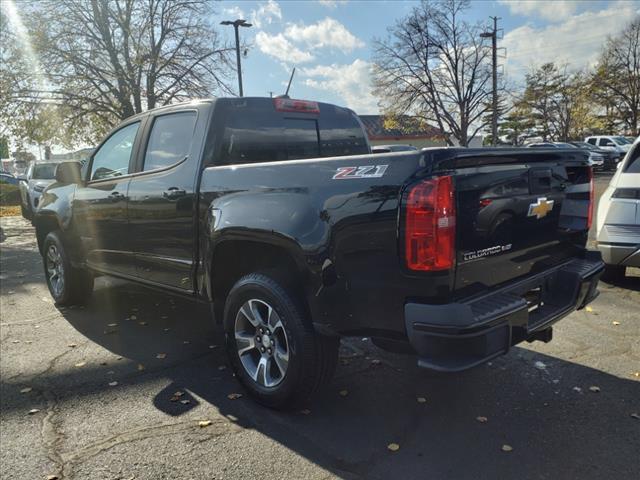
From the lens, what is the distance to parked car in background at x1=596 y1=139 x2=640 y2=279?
488 cm

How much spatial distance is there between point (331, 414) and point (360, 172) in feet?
5.08

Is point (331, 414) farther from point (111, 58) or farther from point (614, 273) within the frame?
point (111, 58)

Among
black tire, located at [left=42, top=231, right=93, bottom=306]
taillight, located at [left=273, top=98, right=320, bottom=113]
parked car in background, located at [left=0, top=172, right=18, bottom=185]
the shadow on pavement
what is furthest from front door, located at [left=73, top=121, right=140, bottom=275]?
parked car in background, located at [left=0, top=172, right=18, bottom=185]

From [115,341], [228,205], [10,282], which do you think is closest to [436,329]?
[228,205]

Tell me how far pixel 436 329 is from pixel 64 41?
2005 centimetres

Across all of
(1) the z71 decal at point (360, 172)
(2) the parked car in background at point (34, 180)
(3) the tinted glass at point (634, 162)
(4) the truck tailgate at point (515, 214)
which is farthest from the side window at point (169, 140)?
(2) the parked car in background at point (34, 180)

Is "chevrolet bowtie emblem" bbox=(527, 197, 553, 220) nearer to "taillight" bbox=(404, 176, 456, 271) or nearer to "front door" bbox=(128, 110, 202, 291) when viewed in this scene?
"taillight" bbox=(404, 176, 456, 271)

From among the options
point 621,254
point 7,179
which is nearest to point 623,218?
point 621,254

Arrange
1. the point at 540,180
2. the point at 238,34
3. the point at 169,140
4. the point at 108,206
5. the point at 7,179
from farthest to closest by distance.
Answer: the point at 7,179 → the point at 238,34 → the point at 108,206 → the point at 169,140 → the point at 540,180

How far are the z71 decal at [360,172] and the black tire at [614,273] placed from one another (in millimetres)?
4165

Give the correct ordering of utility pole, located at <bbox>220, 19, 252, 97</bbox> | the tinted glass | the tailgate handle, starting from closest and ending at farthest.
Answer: the tailgate handle
the tinted glass
utility pole, located at <bbox>220, 19, 252, 97</bbox>

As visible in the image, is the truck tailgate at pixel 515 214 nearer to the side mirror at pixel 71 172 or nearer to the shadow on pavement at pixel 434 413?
the shadow on pavement at pixel 434 413

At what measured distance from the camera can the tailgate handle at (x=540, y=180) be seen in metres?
2.86

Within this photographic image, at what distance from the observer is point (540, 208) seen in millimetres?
2938
